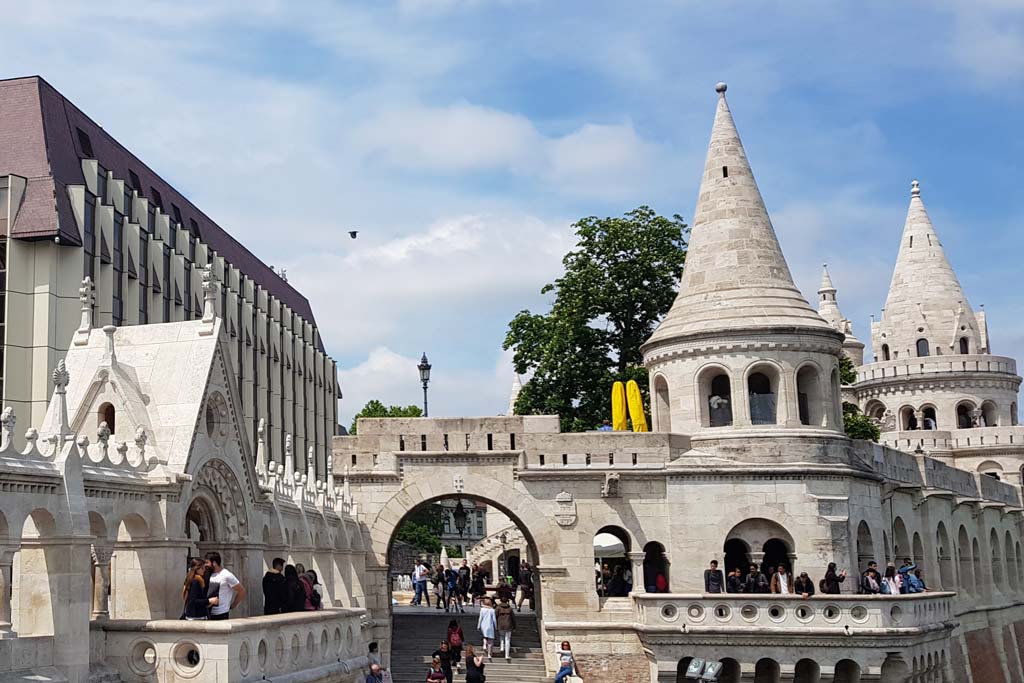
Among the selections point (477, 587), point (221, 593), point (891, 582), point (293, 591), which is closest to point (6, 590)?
point (221, 593)

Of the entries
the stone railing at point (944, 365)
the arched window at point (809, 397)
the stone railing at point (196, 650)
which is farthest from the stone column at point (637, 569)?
the stone railing at point (944, 365)

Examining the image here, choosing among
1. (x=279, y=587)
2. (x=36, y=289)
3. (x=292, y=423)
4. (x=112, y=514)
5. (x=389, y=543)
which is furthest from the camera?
(x=292, y=423)

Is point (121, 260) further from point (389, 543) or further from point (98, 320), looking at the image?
point (389, 543)

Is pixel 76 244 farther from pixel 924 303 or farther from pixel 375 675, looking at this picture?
pixel 924 303

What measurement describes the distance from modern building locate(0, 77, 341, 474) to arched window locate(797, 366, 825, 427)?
15461mm

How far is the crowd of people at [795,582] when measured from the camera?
26.8 metres

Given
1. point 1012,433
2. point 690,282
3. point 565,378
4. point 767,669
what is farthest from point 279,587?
point 1012,433

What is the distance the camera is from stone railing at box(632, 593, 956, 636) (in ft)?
86.1

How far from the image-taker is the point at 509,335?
43969mm

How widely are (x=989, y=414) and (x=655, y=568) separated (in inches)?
1287

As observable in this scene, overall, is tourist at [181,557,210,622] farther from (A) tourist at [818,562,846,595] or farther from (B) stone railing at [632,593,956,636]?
(A) tourist at [818,562,846,595]

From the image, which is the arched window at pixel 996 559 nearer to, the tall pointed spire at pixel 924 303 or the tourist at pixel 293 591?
the tall pointed spire at pixel 924 303

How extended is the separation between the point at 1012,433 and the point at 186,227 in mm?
38497

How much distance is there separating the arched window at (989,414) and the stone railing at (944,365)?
5.28ft
